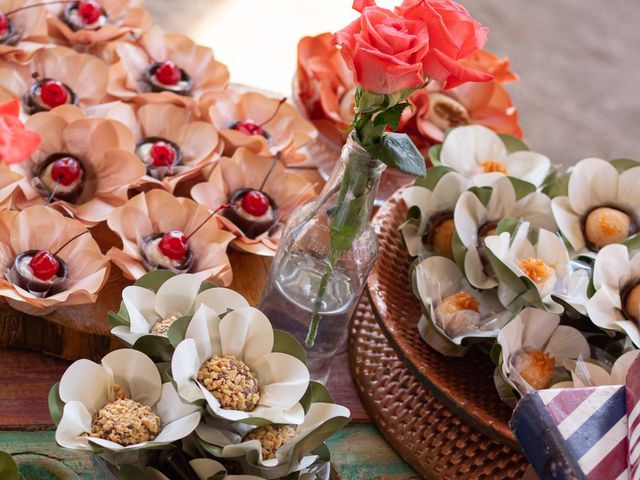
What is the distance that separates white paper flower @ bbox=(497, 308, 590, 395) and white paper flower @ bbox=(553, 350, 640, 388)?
0.08ft

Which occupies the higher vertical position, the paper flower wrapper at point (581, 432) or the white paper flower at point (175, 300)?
the paper flower wrapper at point (581, 432)

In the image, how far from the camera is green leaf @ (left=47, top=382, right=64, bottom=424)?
22.5 inches

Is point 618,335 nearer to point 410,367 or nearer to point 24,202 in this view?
point 410,367

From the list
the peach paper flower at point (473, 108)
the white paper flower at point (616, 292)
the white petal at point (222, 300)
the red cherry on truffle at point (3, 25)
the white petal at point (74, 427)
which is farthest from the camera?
the peach paper flower at point (473, 108)

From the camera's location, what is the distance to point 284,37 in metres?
1.86

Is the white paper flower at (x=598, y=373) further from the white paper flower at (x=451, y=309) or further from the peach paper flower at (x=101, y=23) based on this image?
the peach paper flower at (x=101, y=23)

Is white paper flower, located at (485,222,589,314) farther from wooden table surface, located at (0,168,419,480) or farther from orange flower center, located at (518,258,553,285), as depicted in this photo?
wooden table surface, located at (0,168,419,480)

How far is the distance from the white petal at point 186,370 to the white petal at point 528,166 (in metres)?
0.49

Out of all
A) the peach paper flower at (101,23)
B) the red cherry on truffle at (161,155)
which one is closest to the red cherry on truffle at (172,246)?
the red cherry on truffle at (161,155)

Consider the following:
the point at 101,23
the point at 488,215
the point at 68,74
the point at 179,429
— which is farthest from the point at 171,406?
the point at 101,23

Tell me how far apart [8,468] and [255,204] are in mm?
392

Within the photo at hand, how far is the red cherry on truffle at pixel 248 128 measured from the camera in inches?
38.8

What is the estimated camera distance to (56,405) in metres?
0.58

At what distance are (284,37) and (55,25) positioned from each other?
877 millimetres
